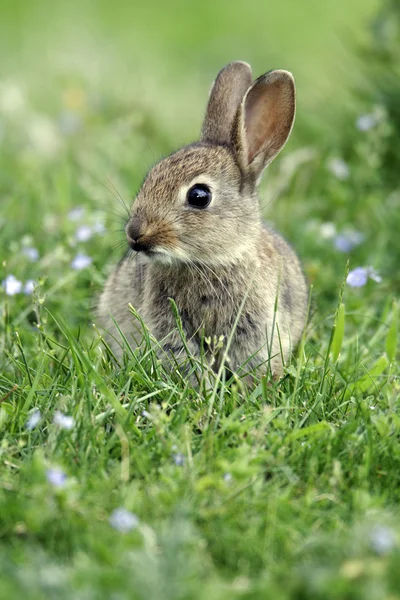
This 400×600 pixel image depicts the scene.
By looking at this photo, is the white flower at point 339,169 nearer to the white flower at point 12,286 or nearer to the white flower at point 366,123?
the white flower at point 366,123

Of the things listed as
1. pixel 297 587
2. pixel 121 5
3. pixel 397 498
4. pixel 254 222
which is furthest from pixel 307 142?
pixel 121 5

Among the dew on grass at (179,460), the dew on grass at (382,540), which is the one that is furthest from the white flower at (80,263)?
the dew on grass at (382,540)

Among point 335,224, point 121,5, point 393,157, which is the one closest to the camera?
point 335,224

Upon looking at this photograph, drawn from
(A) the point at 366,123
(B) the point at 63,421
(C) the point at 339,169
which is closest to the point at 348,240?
(C) the point at 339,169

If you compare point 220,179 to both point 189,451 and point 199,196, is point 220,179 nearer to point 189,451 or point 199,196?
point 199,196

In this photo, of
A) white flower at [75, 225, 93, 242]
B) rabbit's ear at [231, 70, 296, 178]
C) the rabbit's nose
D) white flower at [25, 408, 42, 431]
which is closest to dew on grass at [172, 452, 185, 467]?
white flower at [25, 408, 42, 431]

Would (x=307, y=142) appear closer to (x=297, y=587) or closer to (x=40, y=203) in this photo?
(x=40, y=203)
